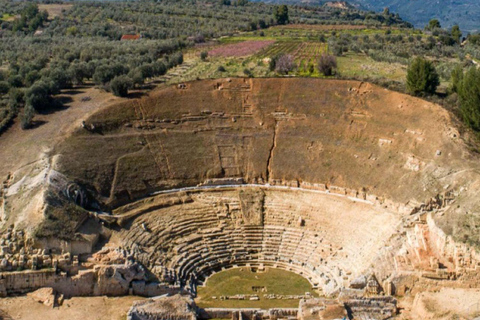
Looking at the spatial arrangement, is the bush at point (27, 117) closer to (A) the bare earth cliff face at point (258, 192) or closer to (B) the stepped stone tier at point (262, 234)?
(A) the bare earth cliff face at point (258, 192)

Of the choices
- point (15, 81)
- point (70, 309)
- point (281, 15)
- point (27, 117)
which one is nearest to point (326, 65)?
point (27, 117)

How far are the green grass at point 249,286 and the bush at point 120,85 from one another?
71.7ft

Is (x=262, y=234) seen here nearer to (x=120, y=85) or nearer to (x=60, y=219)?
(x=60, y=219)

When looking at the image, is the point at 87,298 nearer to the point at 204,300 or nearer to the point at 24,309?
the point at 24,309

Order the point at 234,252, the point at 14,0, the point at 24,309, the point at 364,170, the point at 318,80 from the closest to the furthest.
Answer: the point at 24,309, the point at 234,252, the point at 364,170, the point at 318,80, the point at 14,0

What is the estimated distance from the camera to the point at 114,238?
39031 mm

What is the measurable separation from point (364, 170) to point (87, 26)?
61587mm

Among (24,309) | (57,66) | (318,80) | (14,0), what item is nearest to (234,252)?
(24,309)

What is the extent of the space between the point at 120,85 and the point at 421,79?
2722cm

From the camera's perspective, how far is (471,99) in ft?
152

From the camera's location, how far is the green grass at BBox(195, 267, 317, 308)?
36.1 m

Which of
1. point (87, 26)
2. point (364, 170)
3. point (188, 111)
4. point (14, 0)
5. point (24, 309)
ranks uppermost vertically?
point (14, 0)

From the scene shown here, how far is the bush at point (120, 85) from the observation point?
2092 inches

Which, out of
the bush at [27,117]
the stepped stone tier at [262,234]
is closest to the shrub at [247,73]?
the stepped stone tier at [262,234]
